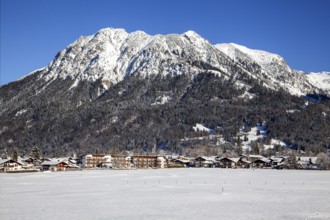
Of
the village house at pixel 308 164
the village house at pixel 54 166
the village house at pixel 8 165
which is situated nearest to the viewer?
the village house at pixel 8 165

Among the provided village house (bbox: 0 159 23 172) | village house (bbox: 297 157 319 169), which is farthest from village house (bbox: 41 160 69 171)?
village house (bbox: 297 157 319 169)

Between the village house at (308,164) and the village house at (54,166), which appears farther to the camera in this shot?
the village house at (308,164)

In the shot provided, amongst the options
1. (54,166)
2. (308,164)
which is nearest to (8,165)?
(54,166)

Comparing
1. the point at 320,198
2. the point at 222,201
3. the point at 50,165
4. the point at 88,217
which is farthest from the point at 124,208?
the point at 50,165

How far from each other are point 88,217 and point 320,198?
31.1 metres

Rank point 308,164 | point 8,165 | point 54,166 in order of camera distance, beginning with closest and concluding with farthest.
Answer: point 8,165
point 54,166
point 308,164

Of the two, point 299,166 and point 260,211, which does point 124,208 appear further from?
point 299,166

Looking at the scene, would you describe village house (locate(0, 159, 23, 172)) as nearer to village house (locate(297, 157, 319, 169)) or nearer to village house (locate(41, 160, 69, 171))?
village house (locate(41, 160, 69, 171))

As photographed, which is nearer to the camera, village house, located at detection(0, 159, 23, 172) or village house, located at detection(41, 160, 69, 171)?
village house, located at detection(0, 159, 23, 172)

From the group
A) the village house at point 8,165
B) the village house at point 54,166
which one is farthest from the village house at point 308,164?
the village house at point 8,165

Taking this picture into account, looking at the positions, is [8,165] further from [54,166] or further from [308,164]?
[308,164]

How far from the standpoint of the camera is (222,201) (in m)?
52.4

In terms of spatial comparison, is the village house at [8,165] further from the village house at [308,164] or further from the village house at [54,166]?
the village house at [308,164]

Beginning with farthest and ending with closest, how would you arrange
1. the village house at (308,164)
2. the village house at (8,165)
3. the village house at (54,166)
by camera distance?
the village house at (308,164)
the village house at (54,166)
the village house at (8,165)
